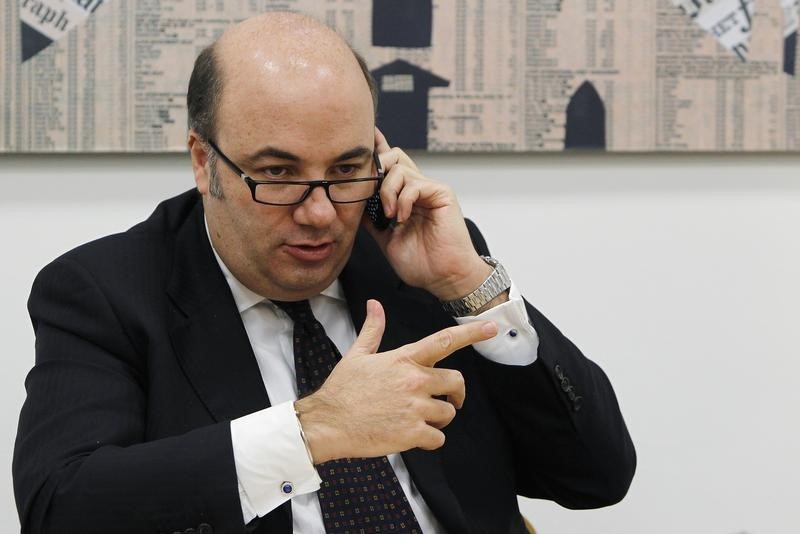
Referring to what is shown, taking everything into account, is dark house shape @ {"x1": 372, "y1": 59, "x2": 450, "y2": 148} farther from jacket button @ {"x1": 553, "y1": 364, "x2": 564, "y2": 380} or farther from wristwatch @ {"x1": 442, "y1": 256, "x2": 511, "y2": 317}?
jacket button @ {"x1": 553, "y1": 364, "x2": 564, "y2": 380}

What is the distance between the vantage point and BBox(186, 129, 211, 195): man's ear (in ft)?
4.90

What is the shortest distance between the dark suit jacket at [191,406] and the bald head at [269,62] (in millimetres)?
255

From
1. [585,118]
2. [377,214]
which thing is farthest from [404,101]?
[377,214]

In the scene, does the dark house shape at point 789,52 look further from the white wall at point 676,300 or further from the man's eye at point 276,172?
the man's eye at point 276,172

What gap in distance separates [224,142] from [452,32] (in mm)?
824

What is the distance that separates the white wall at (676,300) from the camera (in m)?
2.19

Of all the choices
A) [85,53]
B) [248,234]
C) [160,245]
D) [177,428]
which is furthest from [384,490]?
[85,53]

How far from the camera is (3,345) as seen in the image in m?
2.01

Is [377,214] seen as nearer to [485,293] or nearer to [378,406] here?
[485,293]

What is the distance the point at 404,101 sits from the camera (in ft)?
6.78

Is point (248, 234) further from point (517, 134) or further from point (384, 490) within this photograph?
point (517, 134)

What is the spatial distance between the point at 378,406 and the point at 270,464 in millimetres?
164

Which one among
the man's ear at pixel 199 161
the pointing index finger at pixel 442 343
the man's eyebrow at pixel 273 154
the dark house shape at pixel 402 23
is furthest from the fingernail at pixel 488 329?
the dark house shape at pixel 402 23

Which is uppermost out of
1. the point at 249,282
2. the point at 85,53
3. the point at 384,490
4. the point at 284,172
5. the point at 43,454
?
the point at 85,53
